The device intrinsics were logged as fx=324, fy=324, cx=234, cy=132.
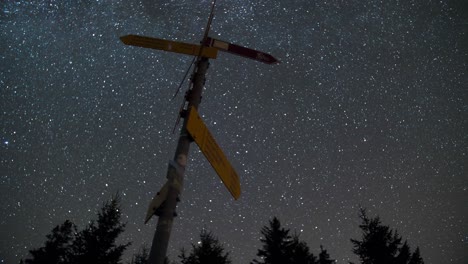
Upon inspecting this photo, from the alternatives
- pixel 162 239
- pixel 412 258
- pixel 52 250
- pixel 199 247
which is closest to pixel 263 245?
pixel 199 247

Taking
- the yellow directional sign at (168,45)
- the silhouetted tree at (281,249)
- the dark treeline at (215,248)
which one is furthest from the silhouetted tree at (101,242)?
the yellow directional sign at (168,45)

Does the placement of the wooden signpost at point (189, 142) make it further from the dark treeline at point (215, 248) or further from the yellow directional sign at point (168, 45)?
the dark treeline at point (215, 248)

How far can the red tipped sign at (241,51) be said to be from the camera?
13.1 ft

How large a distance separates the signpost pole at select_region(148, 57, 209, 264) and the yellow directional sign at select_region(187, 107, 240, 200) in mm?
90

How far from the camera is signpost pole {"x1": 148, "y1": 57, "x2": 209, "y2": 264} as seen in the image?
2555mm

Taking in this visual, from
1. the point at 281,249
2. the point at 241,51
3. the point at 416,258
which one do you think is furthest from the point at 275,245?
the point at 241,51

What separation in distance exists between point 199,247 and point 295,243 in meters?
4.69

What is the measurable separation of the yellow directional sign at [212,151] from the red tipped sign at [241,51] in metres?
1.21

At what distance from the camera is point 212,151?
3.27 meters

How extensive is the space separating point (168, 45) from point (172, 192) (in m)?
1.96

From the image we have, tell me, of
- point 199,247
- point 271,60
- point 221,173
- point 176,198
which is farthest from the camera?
point 199,247

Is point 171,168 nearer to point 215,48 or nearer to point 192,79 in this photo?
point 192,79

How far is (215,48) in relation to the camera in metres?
3.92

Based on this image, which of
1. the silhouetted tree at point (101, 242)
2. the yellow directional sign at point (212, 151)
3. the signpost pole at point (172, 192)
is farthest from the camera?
the silhouetted tree at point (101, 242)
